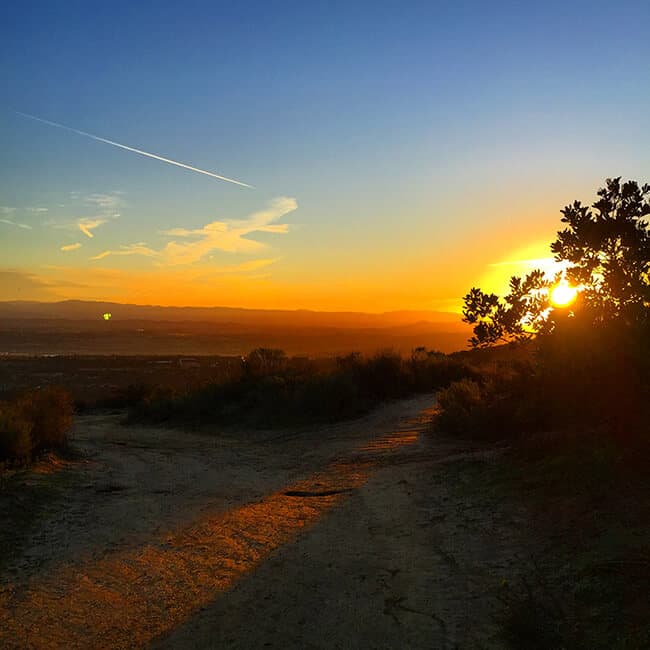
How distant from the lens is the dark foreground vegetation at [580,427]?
5.06 meters

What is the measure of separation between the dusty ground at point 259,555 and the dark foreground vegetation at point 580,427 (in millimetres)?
516

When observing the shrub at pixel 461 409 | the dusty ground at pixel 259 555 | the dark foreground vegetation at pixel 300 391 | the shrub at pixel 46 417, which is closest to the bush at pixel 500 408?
the shrub at pixel 461 409

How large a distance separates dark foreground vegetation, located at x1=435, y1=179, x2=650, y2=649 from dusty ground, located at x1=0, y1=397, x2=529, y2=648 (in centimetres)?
52

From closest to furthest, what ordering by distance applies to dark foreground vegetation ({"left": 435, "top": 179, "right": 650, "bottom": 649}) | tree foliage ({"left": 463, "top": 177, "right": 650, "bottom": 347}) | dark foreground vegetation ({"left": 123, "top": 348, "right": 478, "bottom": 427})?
dark foreground vegetation ({"left": 435, "top": 179, "right": 650, "bottom": 649})
tree foliage ({"left": 463, "top": 177, "right": 650, "bottom": 347})
dark foreground vegetation ({"left": 123, "top": 348, "right": 478, "bottom": 427})

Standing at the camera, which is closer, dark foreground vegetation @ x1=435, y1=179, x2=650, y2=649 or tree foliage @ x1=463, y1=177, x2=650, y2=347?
dark foreground vegetation @ x1=435, y1=179, x2=650, y2=649

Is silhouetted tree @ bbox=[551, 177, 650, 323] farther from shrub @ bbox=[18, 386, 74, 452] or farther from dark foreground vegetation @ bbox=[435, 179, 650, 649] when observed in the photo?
shrub @ bbox=[18, 386, 74, 452]

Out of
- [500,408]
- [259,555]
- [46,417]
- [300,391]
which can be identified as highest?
[500,408]

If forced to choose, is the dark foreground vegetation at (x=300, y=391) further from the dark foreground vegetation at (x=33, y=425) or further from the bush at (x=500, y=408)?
the dark foreground vegetation at (x=33, y=425)

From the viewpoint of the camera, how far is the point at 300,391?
2111cm

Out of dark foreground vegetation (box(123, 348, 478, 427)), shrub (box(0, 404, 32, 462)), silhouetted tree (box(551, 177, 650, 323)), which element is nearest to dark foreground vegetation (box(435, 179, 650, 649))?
silhouetted tree (box(551, 177, 650, 323))

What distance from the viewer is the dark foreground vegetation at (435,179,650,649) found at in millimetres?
5059

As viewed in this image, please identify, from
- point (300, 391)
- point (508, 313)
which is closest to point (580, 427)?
point (508, 313)

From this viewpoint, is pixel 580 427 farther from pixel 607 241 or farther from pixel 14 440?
pixel 14 440

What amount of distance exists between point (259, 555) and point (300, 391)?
1392 centimetres
